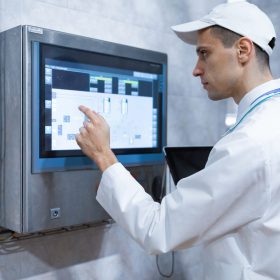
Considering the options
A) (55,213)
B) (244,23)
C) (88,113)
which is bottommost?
(55,213)

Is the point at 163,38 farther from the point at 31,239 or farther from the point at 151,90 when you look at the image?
the point at 31,239

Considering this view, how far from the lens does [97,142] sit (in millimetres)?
1191

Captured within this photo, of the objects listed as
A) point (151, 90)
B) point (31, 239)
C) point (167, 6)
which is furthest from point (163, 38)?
point (31, 239)

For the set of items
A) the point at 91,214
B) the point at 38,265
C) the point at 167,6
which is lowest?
the point at 38,265

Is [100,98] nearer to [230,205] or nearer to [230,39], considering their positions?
[230,39]

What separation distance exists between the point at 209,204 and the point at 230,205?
0.05m

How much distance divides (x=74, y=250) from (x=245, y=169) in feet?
2.70

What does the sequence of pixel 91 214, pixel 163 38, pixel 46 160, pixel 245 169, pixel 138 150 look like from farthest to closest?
pixel 163 38 → pixel 138 150 → pixel 91 214 → pixel 46 160 → pixel 245 169

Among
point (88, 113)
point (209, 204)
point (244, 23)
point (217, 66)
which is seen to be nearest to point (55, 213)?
point (88, 113)

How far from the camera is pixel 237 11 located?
1.15 m

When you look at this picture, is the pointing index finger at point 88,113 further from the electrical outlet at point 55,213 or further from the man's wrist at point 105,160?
the electrical outlet at point 55,213

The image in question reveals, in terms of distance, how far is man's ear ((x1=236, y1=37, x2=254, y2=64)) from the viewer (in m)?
1.12

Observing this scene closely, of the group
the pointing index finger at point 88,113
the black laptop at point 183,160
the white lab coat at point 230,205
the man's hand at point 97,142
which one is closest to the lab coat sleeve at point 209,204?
the white lab coat at point 230,205

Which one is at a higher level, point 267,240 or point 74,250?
point 267,240
